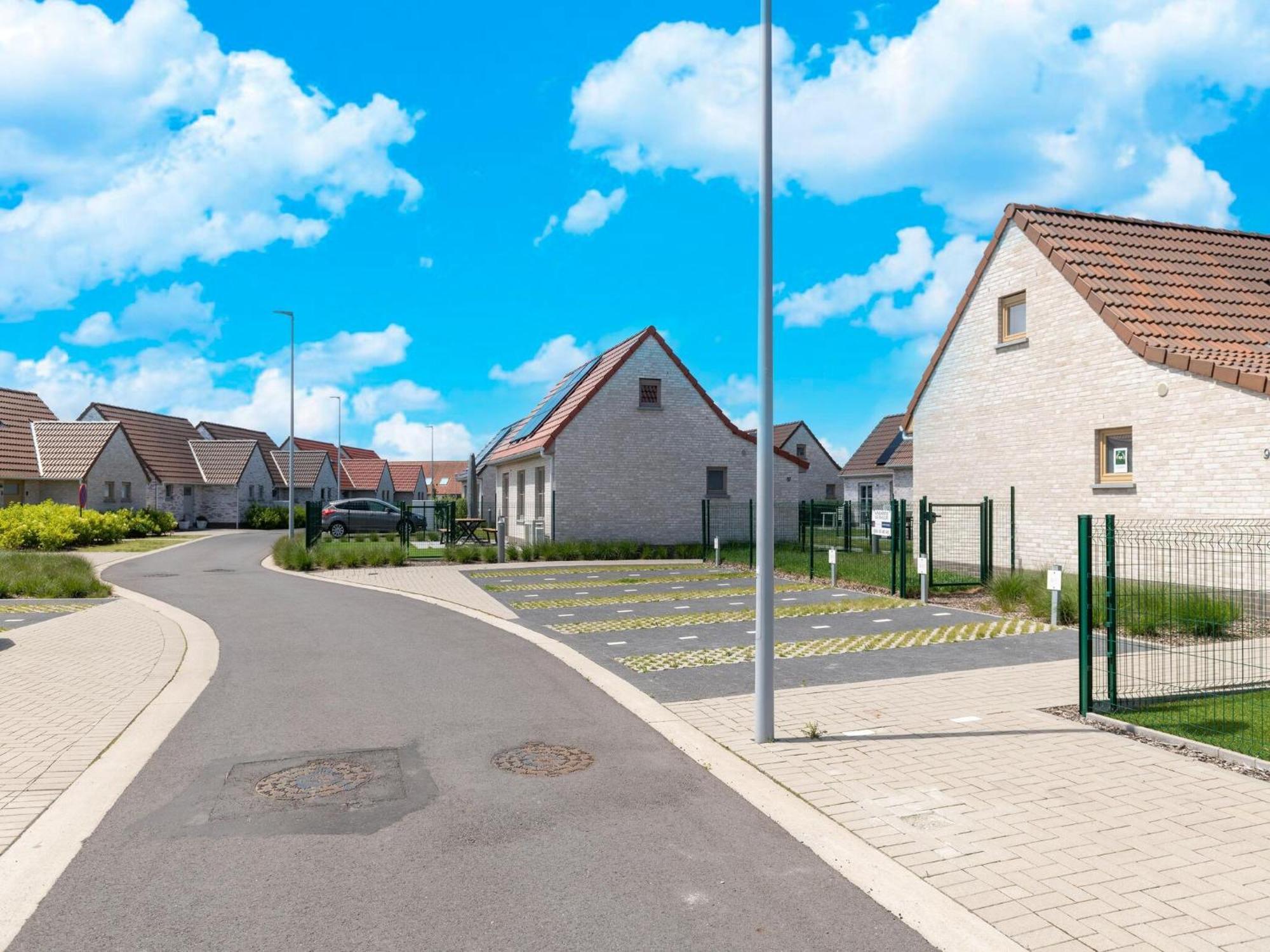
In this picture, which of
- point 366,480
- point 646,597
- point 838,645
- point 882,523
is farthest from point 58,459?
point 838,645

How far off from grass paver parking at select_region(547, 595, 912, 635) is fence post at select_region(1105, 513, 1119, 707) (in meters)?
6.15

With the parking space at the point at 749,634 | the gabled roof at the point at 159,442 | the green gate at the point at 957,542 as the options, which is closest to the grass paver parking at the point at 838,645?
the parking space at the point at 749,634

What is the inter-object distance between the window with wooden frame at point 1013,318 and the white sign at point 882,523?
4201mm

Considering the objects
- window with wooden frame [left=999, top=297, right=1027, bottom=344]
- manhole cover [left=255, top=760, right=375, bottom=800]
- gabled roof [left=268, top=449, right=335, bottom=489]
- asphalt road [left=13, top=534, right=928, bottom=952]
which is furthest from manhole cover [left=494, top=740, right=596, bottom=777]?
gabled roof [left=268, top=449, right=335, bottom=489]

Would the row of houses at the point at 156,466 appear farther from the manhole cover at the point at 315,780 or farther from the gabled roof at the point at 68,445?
the manhole cover at the point at 315,780

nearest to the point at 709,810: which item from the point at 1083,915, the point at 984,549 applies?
the point at 1083,915

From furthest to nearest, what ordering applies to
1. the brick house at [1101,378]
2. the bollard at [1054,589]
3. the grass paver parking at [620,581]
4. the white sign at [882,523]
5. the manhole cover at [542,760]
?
the grass paver parking at [620,581]
the white sign at [882,523]
the brick house at [1101,378]
the bollard at [1054,589]
the manhole cover at [542,760]

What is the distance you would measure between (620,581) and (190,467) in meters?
43.6

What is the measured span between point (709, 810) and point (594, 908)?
1431 mm

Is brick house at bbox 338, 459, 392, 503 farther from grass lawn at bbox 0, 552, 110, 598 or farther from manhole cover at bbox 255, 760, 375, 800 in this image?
manhole cover at bbox 255, 760, 375, 800

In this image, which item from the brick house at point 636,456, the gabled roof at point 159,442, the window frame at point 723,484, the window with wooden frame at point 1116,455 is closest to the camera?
the window with wooden frame at point 1116,455

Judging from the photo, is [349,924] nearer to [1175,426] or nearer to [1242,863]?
[1242,863]

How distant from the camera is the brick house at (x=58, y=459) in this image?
40.2 metres

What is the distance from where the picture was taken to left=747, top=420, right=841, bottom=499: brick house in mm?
63000
